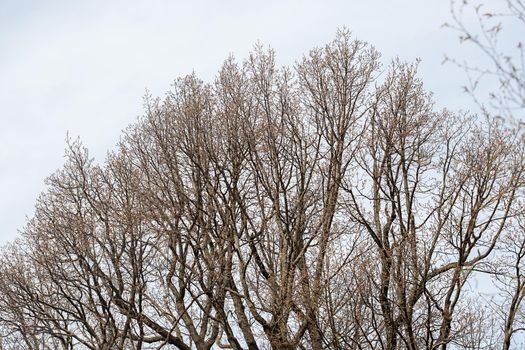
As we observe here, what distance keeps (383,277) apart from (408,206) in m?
3.06

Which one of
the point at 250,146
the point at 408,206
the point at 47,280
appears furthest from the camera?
the point at 47,280

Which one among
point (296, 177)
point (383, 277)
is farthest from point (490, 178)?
point (296, 177)

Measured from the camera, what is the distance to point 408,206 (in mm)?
17812

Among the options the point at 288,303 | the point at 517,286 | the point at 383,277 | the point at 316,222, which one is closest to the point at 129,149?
the point at 316,222

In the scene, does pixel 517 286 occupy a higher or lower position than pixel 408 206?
lower

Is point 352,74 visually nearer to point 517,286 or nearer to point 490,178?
point 490,178

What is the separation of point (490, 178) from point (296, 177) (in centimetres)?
529

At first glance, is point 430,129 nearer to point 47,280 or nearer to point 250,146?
point 250,146

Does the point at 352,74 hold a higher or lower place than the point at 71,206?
higher

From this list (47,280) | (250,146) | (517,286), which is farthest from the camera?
(47,280)

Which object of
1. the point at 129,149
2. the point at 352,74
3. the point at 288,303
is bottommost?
the point at 288,303

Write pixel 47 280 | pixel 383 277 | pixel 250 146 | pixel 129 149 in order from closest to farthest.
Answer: pixel 383 277 → pixel 250 146 → pixel 129 149 → pixel 47 280

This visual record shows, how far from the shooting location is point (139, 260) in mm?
19891

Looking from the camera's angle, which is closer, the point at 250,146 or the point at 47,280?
the point at 250,146
